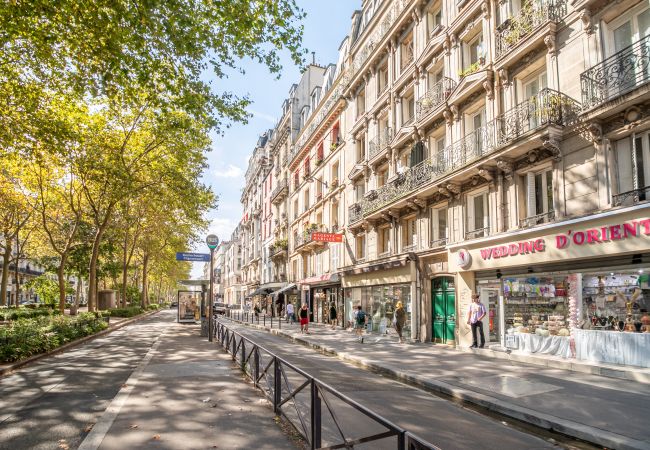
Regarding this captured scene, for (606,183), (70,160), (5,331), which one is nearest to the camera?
(606,183)

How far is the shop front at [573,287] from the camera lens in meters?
9.50

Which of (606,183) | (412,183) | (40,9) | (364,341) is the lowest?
(364,341)

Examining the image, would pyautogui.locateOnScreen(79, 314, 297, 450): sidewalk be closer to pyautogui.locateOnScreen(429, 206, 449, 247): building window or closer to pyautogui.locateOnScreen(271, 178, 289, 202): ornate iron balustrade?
pyautogui.locateOnScreen(429, 206, 449, 247): building window

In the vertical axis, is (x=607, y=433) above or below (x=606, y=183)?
below

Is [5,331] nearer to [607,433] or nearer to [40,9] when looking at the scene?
[40,9]

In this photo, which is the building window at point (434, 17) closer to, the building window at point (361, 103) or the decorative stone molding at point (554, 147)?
the building window at point (361, 103)

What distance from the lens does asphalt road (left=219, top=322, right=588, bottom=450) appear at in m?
5.34

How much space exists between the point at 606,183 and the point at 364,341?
33.1 ft

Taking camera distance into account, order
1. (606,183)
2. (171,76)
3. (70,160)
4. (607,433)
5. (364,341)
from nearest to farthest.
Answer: (607,433) < (171,76) < (606,183) < (364,341) < (70,160)

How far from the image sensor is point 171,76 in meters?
9.70

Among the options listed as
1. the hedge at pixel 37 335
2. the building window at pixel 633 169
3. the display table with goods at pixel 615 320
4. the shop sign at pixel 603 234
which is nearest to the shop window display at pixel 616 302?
the display table with goods at pixel 615 320

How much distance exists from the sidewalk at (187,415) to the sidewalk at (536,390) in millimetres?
3552

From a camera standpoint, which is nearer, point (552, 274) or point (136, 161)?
point (552, 274)

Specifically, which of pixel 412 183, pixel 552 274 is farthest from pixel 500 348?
pixel 412 183
